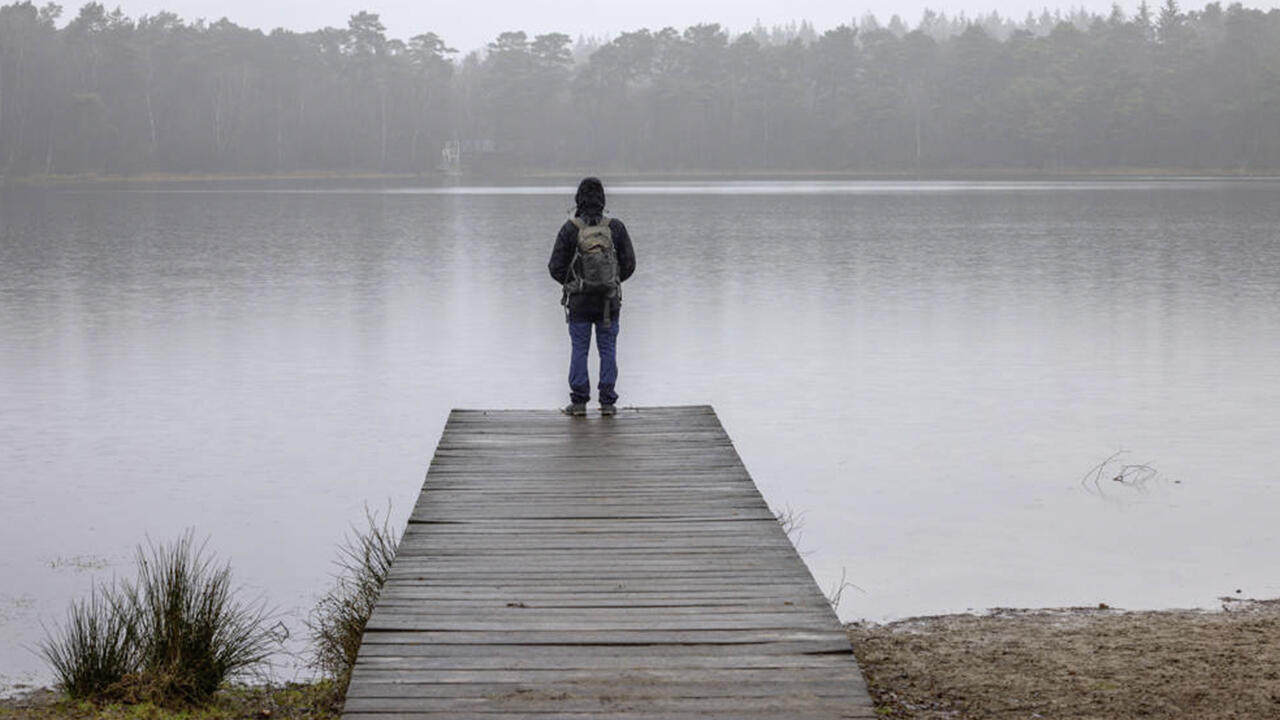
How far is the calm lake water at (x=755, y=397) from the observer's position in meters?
10.4

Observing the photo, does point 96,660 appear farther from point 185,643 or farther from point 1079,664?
point 1079,664

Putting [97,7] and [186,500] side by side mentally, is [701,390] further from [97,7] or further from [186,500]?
[97,7]

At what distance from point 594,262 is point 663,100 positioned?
117 metres

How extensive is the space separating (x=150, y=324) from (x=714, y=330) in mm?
8752

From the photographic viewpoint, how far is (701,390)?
17.5 meters

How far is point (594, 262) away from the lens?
10.8 metres

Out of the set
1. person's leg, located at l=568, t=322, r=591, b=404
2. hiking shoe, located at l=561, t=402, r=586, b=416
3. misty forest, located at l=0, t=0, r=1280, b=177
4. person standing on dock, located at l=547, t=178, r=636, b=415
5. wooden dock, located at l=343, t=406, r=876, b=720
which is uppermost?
misty forest, located at l=0, t=0, r=1280, b=177

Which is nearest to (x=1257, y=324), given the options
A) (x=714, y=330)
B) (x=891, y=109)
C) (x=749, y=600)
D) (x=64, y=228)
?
(x=714, y=330)

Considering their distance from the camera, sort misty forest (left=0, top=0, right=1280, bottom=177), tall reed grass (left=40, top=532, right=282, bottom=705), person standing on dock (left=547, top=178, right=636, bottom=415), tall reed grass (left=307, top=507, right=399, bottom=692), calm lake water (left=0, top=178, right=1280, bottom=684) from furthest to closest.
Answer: misty forest (left=0, top=0, right=1280, bottom=177) → person standing on dock (left=547, top=178, right=636, bottom=415) → calm lake water (left=0, top=178, right=1280, bottom=684) → tall reed grass (left=307, top=507, right=399, bottom=692) → tall reed grass (left=40, top=532, right=282, bottom=705)

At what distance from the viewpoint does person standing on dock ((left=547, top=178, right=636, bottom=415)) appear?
10.8 m

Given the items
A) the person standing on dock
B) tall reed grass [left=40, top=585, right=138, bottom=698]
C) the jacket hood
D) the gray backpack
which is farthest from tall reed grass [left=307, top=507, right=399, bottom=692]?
the jacket hood

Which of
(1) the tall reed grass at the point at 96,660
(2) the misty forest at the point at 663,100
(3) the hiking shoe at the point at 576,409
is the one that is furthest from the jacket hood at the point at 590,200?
(2) the misty forest at the point at 663,100

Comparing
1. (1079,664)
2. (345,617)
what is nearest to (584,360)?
(345,617)

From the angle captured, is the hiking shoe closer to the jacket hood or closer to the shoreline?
the jacket hood
